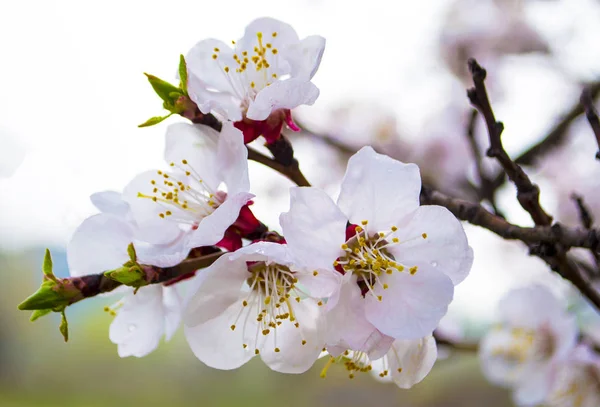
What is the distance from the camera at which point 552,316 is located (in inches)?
41.8

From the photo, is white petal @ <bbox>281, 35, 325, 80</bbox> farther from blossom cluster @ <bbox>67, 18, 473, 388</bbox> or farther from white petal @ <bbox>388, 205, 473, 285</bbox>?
white petal @ <bbox>388, 205, 473, 285</bbox>

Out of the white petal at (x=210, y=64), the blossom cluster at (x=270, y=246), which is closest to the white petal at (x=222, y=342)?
the blossom cluster at (x=270, y=246)

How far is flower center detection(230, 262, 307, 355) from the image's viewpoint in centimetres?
45

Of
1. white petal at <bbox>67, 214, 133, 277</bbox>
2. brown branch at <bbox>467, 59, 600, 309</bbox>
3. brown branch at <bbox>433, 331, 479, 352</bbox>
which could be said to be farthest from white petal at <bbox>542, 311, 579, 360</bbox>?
white petal at <bbox>67, 214, 133, 277</bbox>

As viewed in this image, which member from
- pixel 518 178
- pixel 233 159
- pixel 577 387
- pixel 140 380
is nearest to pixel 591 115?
pixel 518 178

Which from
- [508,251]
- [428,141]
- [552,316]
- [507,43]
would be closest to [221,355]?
[552,316]

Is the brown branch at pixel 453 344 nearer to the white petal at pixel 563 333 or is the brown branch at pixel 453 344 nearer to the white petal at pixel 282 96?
the white petal at pixel 563 333

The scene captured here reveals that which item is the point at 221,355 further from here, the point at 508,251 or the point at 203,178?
the point at 508,251

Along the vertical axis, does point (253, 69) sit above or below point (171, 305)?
above

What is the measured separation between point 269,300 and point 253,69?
0.22 metres

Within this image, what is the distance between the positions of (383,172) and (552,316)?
2.64 feet

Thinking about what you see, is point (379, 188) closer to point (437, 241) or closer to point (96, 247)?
point (437, 241)

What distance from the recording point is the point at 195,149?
1.63 feet

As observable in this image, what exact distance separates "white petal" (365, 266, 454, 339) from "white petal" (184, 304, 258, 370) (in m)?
A: 0.13
